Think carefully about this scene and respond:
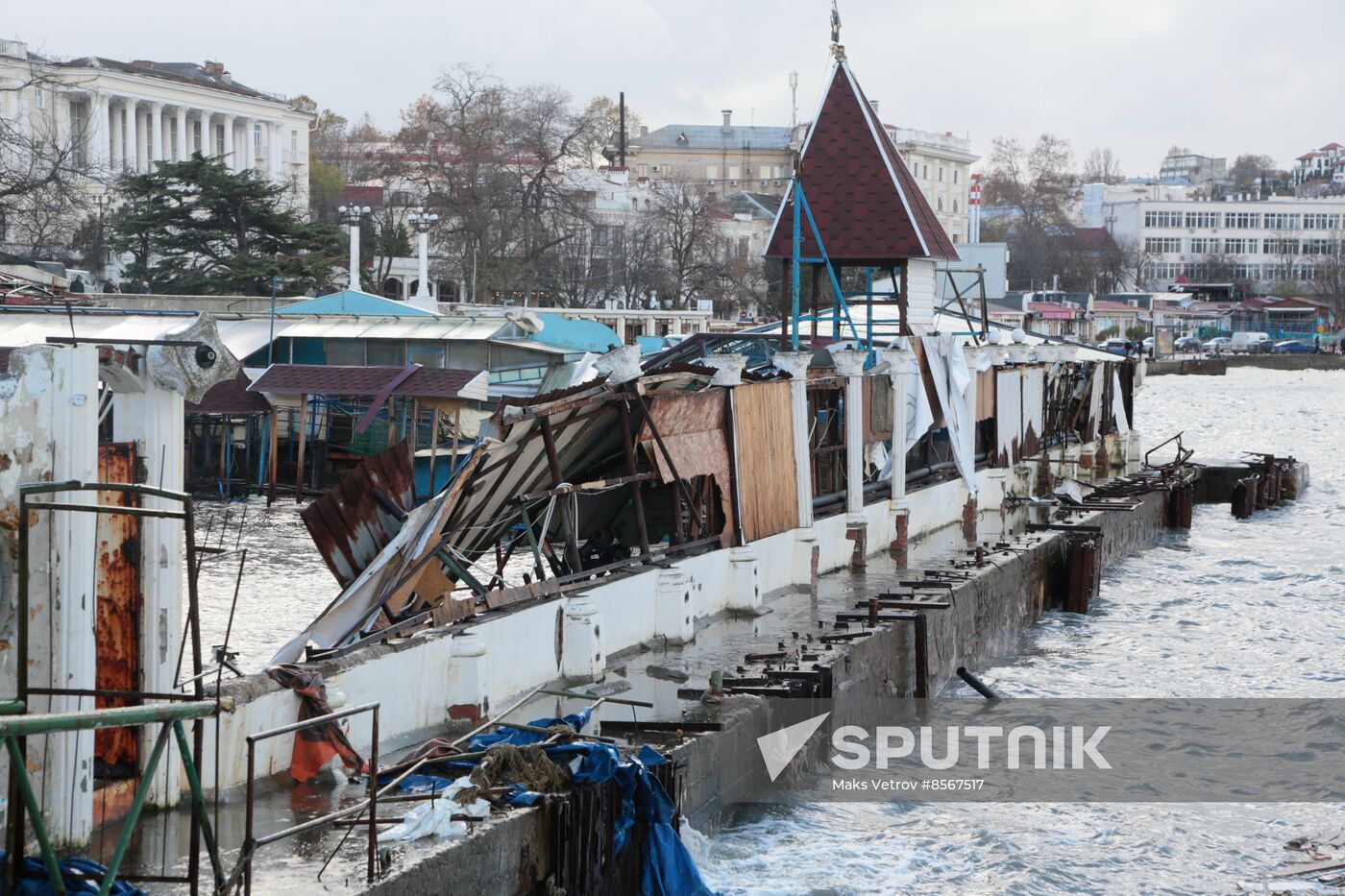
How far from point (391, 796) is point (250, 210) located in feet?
145

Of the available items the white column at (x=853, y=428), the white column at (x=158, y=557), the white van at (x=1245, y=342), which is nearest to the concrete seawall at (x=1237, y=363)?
the white van at (x=1245, y=342)

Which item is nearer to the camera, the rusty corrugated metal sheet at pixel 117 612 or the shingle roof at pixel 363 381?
the rusty corrugated metal sheet at pixel 117 612

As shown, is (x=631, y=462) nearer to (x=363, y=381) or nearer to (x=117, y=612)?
(x=117, y=612)

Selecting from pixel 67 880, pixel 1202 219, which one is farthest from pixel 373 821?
pixel 1202 219

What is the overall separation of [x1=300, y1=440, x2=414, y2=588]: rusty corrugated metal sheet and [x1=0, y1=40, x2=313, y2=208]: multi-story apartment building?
56.0 m

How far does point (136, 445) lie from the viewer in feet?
31.6

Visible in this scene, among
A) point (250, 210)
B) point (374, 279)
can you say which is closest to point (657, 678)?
point (250, 210)

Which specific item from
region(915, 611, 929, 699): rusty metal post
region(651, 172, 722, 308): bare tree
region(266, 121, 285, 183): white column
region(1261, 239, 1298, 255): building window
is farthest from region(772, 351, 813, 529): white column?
region(1261, 239, 1298, 255): building window

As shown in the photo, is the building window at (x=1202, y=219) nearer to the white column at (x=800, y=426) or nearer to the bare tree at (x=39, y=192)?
the bare tree at (x=39, y=192)

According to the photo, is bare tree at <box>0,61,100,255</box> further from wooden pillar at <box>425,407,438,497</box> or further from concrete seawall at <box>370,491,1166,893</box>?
concrete seawall at <box>370,491,1166,893</box>

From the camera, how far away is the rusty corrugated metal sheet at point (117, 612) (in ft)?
31.1

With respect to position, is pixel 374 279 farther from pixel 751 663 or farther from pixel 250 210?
pixel 751 663

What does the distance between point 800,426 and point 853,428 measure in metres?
1.90

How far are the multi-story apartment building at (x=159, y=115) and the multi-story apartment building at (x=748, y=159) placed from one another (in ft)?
179
